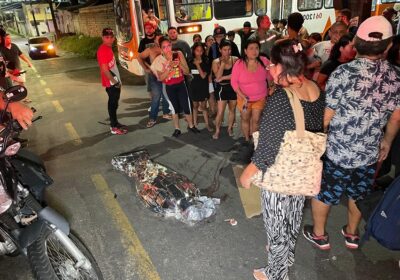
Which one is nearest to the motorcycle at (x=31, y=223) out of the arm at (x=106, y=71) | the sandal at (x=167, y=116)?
the arm at (x=106, y=71)

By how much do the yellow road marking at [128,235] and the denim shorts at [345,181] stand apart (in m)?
1.67

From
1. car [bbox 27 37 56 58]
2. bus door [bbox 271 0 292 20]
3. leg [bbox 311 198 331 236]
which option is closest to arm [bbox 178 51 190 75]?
leg [bbox 311 198 331 236]

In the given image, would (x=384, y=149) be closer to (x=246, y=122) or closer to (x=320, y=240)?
(x=320, y=240)

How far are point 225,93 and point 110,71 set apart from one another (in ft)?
7.28

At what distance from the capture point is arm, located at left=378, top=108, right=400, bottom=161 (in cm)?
237

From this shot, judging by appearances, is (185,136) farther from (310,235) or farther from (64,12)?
(64,12)

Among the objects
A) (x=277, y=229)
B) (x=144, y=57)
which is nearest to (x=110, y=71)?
(x=144, y=57)

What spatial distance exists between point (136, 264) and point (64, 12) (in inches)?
1529

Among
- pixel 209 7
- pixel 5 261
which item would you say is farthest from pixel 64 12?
pixel 5 261

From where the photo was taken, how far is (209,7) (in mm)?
8148

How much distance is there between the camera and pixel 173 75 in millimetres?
5555

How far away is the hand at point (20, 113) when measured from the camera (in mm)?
2299

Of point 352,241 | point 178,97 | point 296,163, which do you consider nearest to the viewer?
point 296,163

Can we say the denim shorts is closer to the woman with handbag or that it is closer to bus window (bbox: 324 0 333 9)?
the woman with handbag
